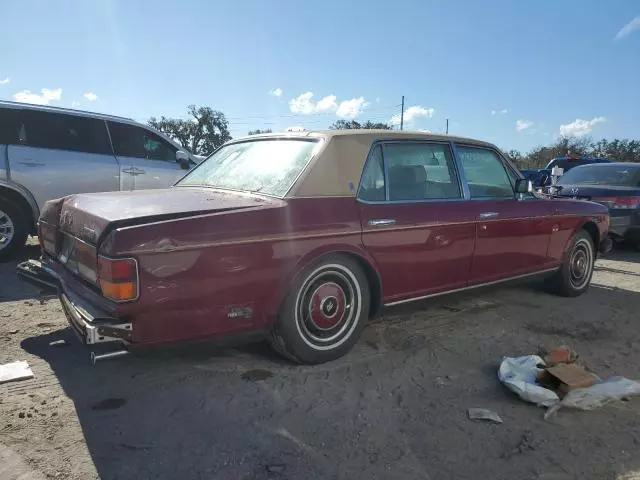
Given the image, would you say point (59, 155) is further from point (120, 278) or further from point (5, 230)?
point (120, 278)

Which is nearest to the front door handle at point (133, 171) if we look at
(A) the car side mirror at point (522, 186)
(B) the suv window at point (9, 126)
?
(B) the suv window at point (9, 126)

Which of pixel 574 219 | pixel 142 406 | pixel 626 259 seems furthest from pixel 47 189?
pixel 626 259

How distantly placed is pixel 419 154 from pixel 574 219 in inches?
88.6

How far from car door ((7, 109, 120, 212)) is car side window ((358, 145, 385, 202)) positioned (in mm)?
4394

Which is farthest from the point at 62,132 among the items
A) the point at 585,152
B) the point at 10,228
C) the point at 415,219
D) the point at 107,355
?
the point at 585,152

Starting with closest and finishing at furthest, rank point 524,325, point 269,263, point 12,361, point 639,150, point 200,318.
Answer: point 200,318 → point 269,263 → point 12,361 → point 524,325 → point 639,150

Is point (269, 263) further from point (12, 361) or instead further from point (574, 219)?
point (574, 219)

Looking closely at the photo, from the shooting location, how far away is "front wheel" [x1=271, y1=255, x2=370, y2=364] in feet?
10.8

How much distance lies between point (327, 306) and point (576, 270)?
11.2 ft

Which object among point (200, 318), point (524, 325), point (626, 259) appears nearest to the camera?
point (200, 318)

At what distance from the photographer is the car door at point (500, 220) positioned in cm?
441

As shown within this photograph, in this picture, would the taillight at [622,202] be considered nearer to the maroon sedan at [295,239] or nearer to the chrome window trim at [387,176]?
the maroon sedan at [295,239]

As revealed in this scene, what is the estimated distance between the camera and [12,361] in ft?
11.5

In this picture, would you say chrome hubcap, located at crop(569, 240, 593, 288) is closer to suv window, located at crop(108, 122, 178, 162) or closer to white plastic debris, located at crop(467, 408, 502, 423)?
white plastic debris, located at crop(467, 408, 502, 423)
